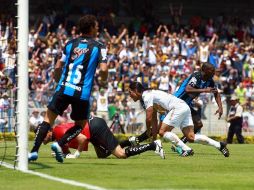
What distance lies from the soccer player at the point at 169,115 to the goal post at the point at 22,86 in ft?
15.3

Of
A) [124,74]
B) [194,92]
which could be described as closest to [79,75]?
[194,92]

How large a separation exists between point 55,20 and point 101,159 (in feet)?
81.5

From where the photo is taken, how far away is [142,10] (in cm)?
4634

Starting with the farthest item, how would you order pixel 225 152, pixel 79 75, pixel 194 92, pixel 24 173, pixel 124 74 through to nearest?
pixel 124 74 < pixel 194 92 < pixel 225 152 < pixel 79 75 < pixel 24 173

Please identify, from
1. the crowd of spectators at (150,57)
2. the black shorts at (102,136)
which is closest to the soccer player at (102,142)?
the black shorts at (102,136)

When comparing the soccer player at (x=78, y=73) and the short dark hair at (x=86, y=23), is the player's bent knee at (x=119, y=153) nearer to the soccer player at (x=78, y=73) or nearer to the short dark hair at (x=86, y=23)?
the soccer player at (x=78, y=73)

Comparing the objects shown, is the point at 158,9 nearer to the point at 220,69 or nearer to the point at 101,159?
the point at 220,69

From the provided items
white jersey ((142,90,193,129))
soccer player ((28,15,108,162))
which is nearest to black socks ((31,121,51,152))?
soccer player ((28,15,108,162))

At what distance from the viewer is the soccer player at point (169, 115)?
18.2 metres

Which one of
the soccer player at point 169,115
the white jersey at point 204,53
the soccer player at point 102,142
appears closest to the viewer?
the soccer player at point 102,142

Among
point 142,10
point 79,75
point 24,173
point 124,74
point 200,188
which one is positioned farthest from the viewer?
point 142,10

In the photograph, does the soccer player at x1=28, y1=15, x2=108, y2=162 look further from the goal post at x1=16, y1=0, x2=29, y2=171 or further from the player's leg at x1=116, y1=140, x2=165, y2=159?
the player's leg at x1=116, y1=140, x2=165, y2=159

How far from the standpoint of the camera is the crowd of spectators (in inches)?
1340

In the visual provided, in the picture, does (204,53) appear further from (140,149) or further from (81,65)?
(81,65)
